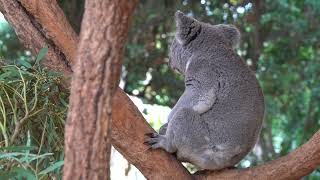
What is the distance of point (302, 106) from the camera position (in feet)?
21.1

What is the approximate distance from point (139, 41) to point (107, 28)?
173 inches

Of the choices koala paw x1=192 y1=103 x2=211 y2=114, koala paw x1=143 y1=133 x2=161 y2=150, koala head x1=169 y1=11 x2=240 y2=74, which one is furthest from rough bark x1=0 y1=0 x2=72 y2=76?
koala head x1=169 y1=11 x2=240 y2=74

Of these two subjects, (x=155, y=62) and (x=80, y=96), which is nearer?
(x=80, y=96)

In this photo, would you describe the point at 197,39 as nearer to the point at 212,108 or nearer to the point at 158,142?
the point at 212,108

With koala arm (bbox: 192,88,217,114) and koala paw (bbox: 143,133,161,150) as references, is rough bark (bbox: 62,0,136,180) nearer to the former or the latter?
koala paw (bbox: 143,133,161,150)

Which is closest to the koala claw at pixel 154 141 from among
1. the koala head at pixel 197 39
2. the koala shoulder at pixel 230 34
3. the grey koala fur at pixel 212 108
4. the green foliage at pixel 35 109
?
the grey koala fur at pixel 212 108

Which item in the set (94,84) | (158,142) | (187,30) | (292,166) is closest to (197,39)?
(187,30)

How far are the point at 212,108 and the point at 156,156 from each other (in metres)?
0.60

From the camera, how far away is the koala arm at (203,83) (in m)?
3.03

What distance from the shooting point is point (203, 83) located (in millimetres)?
3121

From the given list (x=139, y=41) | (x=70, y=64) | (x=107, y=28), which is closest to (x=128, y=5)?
(x=107, y=28)

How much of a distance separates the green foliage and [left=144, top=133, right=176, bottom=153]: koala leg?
37 centimetres

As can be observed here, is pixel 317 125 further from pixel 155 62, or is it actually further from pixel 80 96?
pixel 80 96

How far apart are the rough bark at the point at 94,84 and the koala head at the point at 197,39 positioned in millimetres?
1928
